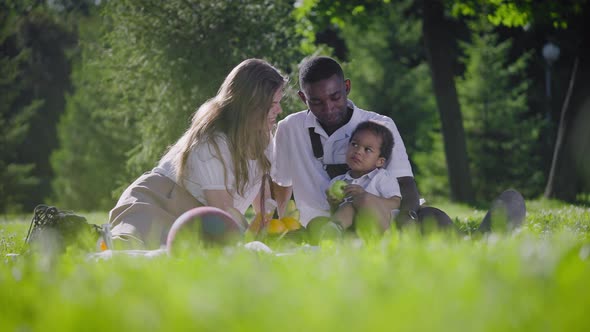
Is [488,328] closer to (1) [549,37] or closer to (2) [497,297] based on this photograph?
(2) [497,297]

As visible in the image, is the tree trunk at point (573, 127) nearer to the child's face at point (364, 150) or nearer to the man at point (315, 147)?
the man at point (315, 147)

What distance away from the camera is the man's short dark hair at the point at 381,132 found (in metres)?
6.70

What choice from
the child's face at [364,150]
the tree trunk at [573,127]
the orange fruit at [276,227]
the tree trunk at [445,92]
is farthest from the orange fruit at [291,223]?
the tree trunk at [445,92]

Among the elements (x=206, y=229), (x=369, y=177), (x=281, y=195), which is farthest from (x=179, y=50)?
(x=206, y=229)

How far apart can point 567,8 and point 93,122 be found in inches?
801

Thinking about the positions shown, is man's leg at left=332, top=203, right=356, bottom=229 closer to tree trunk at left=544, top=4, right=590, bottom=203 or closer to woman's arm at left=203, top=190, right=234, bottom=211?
woman's arm at left=203, top=190, right=234, bottom=211

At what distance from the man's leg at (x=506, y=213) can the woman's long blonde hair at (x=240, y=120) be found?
6.75 ft

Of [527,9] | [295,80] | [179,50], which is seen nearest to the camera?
[295,80]

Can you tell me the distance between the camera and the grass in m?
2.08

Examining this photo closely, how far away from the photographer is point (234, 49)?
48.0 ft

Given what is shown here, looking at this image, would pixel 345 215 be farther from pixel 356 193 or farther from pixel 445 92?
pixel 445 92

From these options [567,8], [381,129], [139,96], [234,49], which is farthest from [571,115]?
[381,129]

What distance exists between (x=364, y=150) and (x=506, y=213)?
1354mm

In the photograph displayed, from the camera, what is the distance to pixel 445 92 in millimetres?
18391
